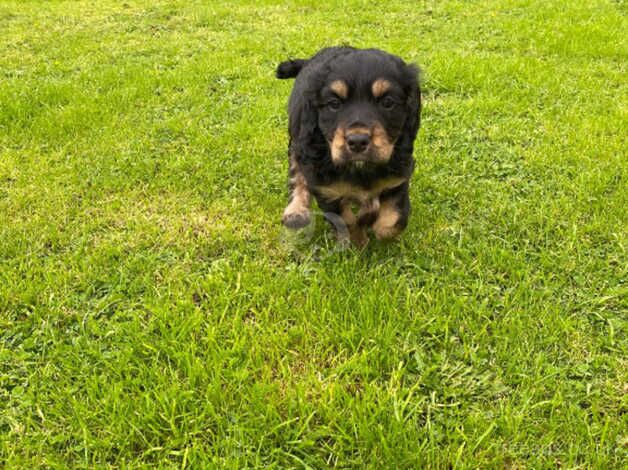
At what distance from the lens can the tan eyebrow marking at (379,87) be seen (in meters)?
2.66

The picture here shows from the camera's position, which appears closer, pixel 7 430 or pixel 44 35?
pixel 7 430

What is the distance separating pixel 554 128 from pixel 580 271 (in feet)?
6.89

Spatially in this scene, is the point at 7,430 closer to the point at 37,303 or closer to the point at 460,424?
the point at 37,303

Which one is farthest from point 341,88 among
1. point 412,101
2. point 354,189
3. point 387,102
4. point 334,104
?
point 354,189

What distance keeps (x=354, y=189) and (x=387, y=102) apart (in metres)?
0.53

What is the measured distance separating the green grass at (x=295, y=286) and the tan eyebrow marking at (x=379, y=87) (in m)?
0.99

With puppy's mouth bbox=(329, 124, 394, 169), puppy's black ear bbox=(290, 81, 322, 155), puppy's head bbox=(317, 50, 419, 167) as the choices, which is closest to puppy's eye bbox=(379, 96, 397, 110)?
puppy's head bbox=(317, 50, 419, 167)

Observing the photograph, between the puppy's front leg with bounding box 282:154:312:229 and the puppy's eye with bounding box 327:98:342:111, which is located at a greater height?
the puppy's eye with bounding box 327:98:342:111

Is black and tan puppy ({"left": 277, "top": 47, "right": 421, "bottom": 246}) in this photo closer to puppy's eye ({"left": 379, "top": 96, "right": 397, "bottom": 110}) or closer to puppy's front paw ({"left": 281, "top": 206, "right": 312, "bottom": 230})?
puppy's eye ({"left": 379, "top": 96, "right": 397, "bottom": 110})

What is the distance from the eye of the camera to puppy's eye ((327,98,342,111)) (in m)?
2.73

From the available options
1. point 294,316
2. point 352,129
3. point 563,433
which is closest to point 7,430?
point 294,316

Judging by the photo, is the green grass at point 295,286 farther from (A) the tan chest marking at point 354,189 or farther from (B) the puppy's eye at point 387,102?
(B) the puppy's eye at point 387,102

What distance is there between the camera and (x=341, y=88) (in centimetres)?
268

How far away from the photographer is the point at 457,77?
578 centimetres
